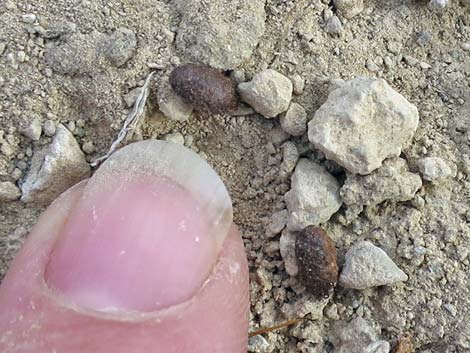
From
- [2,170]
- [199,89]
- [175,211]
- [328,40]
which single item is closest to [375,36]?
[328,40]

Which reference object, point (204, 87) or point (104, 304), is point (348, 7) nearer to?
point (204, 87)

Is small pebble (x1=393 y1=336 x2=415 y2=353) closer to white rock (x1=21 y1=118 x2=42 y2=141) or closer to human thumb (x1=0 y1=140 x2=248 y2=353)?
human thumb (x1=0 y1=140 x2=248 y2=353)

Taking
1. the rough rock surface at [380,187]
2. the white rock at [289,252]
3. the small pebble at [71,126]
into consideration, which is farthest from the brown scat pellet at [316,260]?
the small pebble at [71,126]

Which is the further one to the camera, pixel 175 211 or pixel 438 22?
pixel 438 22

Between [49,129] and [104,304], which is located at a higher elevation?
[49,129]

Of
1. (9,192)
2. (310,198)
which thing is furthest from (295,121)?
(9,192)

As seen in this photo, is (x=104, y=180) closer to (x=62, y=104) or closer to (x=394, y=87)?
(x=62, y=104)

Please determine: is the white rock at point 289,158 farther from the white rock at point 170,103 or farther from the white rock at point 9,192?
the white rock at point 9,192
